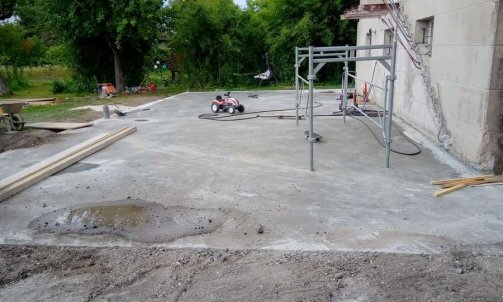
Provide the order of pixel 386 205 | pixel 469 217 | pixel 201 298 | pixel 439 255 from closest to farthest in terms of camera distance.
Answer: pixel 201 298
pixel 439 255
pixel 469 217
pixel 386 205

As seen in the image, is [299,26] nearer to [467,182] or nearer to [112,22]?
[112,22]

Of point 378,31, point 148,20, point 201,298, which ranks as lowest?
point 201,298

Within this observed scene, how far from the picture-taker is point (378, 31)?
38.1ft

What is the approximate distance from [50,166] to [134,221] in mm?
2424

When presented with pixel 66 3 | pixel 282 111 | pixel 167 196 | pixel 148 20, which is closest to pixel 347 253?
pixel 167 196

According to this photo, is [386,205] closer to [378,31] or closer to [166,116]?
[166,116]

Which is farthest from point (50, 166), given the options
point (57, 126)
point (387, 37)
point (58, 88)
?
point (58, 88)

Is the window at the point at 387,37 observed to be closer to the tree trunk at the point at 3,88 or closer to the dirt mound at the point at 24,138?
the dirt mound at the point at 24,138

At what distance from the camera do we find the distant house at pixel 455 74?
5051mm

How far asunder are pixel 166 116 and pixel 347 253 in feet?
27.3

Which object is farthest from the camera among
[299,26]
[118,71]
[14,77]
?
[14,77]

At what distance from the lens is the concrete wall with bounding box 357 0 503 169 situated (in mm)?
5035

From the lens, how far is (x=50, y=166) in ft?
18.7

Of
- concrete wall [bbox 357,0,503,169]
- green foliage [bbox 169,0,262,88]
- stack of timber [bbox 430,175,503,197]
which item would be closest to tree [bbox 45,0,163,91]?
green foliage [bbox 169,0,262,88]
